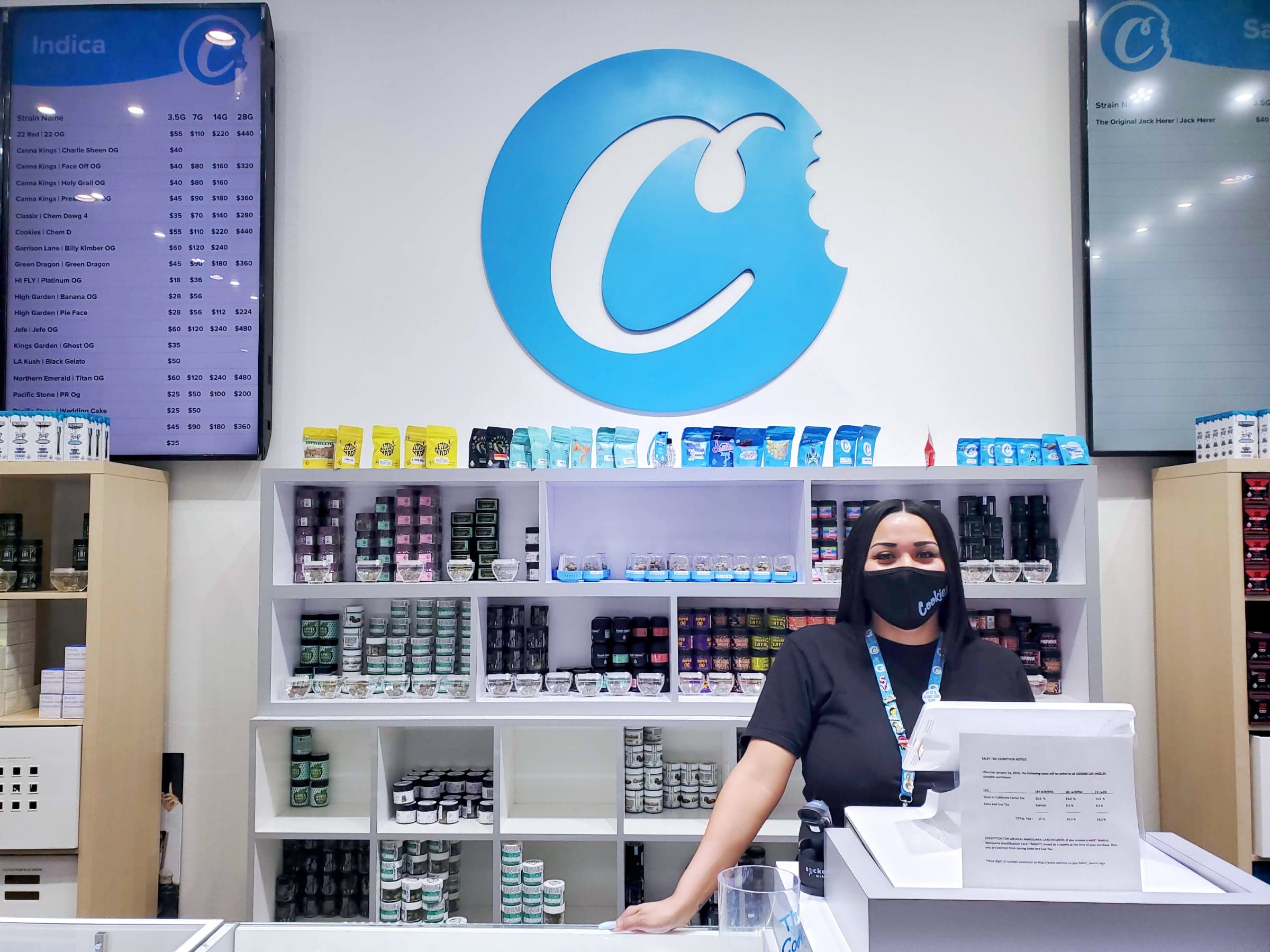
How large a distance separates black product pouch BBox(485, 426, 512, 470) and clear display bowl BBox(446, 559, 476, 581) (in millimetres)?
334

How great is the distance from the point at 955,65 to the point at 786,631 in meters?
2.31

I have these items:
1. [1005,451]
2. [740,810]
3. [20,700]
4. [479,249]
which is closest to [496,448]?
[479,249]

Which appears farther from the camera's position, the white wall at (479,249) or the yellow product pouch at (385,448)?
the white wall at (479,249)

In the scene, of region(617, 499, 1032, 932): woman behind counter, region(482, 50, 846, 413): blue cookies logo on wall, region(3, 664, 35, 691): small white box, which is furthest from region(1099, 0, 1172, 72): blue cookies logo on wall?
region(3, 664, 35, 691): small white box

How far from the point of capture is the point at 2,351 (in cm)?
309

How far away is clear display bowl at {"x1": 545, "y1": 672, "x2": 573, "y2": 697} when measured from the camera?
2.78m

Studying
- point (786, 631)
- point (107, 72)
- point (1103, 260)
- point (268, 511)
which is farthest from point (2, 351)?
point (1103, 260)

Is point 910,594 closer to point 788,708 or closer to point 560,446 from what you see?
point 788,708

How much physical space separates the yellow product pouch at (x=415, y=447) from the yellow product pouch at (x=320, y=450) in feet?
0.80

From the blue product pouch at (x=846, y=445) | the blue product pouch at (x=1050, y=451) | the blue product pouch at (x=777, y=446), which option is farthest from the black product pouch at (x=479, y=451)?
the blue product pouch at (x=1050, y=451)

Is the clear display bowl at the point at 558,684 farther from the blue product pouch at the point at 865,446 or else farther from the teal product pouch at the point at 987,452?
the teal product pouch at the point at 987,452

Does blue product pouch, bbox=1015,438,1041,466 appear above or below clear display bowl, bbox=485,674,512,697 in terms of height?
above

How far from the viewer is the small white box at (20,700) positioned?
2.74m

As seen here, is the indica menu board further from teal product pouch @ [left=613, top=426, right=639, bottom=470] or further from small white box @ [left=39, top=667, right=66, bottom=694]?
teal product pouch @ [left=613, top=426, right=639, bottom=470]
